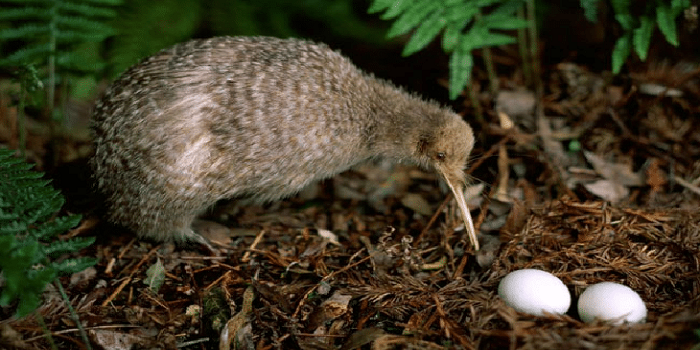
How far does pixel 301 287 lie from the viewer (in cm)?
287

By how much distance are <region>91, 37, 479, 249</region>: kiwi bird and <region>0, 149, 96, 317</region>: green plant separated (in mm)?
475

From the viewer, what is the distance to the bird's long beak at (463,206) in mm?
3079

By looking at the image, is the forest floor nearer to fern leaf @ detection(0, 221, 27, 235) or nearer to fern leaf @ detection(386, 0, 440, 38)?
fern leaf @ detection(0, 221, 27, 235)

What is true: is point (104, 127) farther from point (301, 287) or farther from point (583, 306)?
point (583, 306)

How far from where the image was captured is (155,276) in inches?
116

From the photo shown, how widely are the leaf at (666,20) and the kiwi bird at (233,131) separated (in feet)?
4.08

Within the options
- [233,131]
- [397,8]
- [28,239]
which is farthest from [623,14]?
[28,239]

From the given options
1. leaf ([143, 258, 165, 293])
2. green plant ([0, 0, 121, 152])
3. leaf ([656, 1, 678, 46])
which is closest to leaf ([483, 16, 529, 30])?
leaf ([656, 1, 678, 46])

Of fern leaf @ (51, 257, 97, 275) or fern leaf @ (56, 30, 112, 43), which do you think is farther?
fern leaf @ (56, 30, 112, 43)

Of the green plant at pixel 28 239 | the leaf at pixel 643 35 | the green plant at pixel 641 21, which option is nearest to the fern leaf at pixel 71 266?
the green plant at pixel 28 239

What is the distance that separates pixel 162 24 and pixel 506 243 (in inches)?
109

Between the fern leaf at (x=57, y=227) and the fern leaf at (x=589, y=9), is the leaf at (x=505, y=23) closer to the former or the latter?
the fern leaf at (x=589, y=9)

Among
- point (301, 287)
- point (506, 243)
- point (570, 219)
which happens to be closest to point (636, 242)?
point (570, 219)

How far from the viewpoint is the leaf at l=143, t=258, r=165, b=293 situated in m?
2.91
